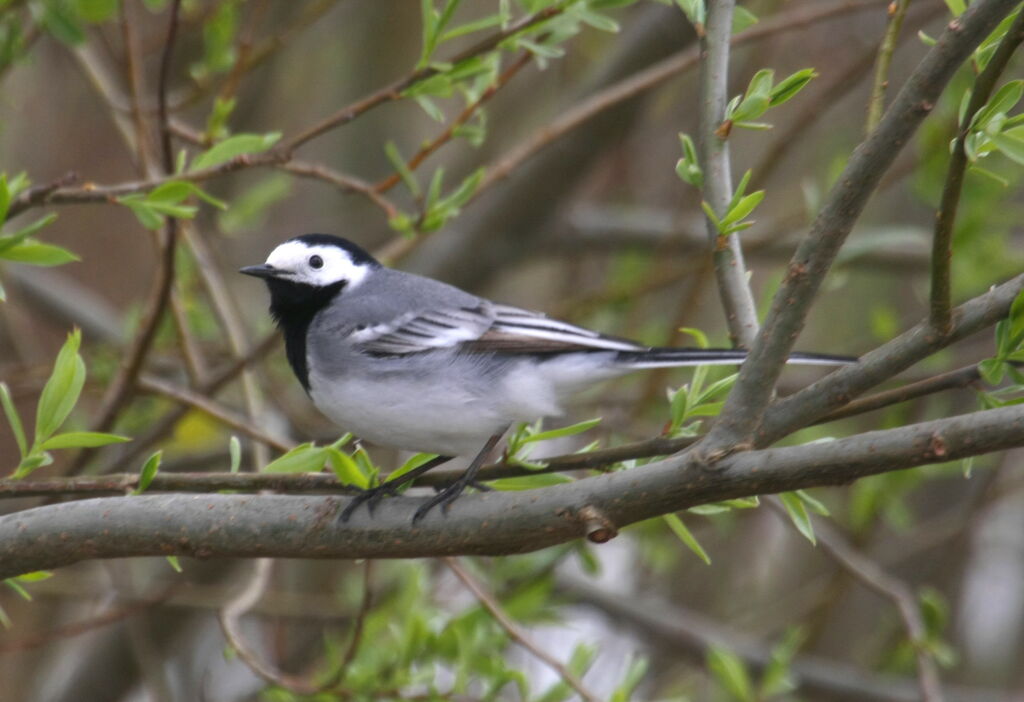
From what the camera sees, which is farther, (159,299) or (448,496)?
(159,299)

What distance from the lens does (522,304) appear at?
21.7ft

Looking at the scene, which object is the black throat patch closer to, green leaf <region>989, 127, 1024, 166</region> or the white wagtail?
the white wagtail

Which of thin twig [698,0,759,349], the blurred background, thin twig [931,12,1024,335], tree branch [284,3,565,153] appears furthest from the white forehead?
thin twig [931,12,1024,335]

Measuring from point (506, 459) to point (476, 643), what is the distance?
1.09 m

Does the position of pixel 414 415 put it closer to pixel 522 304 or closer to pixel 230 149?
pixel 230 149

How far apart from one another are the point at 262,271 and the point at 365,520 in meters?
1.17

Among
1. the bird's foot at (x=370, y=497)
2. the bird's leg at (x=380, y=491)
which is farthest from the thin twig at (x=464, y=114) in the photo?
the bird's foot at (x=370, y=497)

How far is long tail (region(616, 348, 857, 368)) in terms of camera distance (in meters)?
2.36

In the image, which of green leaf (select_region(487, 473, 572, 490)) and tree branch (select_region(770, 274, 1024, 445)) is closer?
tree branch (select_region(770, 274, 1024, 445))

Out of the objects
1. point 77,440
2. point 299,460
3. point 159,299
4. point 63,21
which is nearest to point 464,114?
point 159,299

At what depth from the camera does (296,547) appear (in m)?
2.21

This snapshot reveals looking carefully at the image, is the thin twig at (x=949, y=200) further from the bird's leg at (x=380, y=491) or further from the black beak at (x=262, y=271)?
the black beak at (x=262, y=271)

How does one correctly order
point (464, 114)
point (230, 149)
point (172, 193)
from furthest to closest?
point (464, 114)
point (230, 149)
point (172, 193)

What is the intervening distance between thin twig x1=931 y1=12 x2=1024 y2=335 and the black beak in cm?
183
